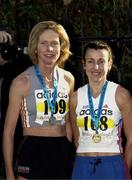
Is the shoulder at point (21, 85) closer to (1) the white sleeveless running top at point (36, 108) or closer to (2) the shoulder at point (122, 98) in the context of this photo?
(1) the white sleeveless running top at point (36, 108)

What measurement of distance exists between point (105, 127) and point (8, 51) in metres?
1.05

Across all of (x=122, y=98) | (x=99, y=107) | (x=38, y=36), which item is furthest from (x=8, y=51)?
(x=122, y=98)

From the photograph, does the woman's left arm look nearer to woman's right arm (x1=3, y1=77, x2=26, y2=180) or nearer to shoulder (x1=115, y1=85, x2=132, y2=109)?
shoulder (x1=115, y1=85, x2=132, y2=109)

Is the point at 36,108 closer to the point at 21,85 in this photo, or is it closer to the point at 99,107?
the point at 21,85

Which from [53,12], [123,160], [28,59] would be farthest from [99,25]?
[123,160]

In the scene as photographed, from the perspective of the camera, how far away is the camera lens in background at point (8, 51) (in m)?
4.59

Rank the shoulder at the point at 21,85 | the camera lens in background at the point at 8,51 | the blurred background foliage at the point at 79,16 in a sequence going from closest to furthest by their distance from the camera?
the shoulder at the point at 21,85 → the camera lens in background at the point at 8,51 → the blurred background foliage at the point at 79,16

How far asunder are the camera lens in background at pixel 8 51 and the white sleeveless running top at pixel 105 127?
2.60 feet

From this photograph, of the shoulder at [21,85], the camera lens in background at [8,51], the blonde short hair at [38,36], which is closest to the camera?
the shoulder at [21,85]

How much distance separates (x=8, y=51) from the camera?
15.2 ft

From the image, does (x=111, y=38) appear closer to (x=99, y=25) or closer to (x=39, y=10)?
(x=99, y=25)

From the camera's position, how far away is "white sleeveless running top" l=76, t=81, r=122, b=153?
14.0 ft

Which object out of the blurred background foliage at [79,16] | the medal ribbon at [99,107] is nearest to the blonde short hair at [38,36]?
the medal ribbon at [99,107]

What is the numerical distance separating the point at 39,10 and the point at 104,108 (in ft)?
5.86
